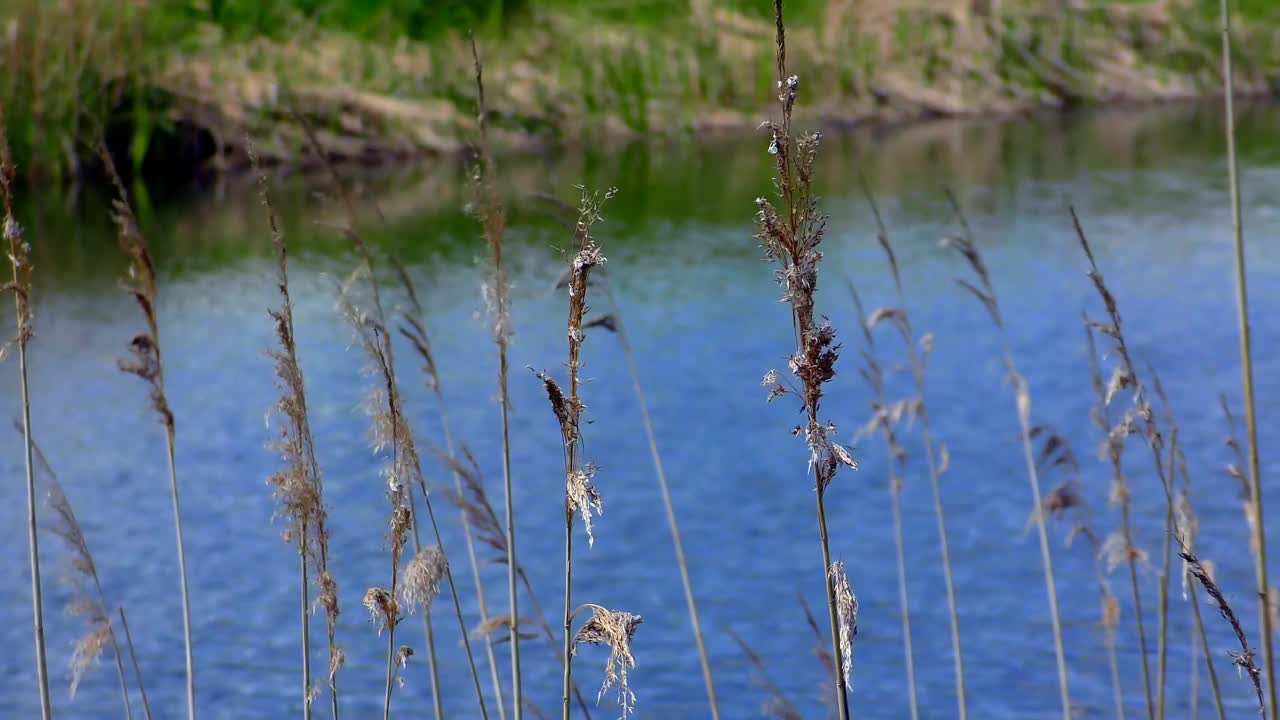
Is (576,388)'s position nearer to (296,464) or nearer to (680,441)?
(296,464)

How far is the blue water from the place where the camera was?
13.5 feet

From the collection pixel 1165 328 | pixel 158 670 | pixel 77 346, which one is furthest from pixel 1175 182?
pixel 158 670

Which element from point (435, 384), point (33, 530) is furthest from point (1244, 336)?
point (33, 530)

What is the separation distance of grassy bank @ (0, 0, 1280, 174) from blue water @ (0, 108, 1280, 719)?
1.82 m

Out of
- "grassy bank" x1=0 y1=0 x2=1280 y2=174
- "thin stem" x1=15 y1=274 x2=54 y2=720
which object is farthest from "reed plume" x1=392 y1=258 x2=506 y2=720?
"grassy bank" x1=0 y1=0 x2=1280 y2=174

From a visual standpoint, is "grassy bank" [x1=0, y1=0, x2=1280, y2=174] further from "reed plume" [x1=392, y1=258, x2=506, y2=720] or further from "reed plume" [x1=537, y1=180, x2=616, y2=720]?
"reed plume" [x1=537, y1=180, x2=616, y2=720]

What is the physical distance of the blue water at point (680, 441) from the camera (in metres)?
4.11

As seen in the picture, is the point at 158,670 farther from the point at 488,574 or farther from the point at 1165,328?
the point at 1165,328

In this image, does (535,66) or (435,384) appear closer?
(435,384)

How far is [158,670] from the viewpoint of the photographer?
4.15 m

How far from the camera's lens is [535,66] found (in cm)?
1425

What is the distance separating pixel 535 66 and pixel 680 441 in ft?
29.3

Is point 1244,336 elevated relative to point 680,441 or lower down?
elevated

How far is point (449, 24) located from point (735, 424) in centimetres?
946
